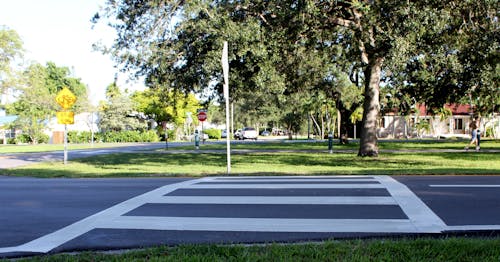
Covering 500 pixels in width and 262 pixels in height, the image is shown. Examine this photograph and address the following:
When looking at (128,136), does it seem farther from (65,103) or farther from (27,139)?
(65,103)

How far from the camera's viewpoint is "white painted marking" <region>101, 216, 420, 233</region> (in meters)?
5.76

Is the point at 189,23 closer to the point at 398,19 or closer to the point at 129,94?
the point at 398,19

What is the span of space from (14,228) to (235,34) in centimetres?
1081

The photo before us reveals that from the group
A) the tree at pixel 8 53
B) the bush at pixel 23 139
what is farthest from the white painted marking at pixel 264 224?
the bush at pixel 23 139

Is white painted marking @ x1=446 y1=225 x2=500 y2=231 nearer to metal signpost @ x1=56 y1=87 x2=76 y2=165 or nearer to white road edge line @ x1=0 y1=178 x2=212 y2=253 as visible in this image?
white road edge line @ x1=0 y1=178 x2=212 y2=253

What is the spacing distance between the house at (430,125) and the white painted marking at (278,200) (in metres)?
48.7

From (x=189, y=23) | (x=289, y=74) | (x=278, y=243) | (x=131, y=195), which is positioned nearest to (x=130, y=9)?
(x=189, y=23)

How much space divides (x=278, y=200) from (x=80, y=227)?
10.7 feet

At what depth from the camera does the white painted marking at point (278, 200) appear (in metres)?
7.41

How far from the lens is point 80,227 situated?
6129mm

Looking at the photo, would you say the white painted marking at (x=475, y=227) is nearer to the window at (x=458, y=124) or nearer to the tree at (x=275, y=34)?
the tree at (x=275, y=34)

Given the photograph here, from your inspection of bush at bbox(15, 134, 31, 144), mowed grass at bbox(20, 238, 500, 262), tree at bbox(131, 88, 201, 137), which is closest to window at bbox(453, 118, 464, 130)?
tree at bbox(131, 88, 201, 137)

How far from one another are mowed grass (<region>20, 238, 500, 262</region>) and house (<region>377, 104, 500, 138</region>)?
5134 cm

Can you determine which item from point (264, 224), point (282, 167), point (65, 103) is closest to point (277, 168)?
point (282, 167)
